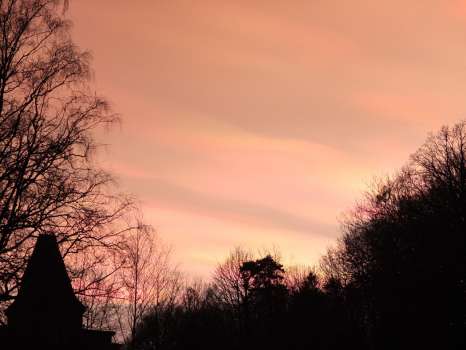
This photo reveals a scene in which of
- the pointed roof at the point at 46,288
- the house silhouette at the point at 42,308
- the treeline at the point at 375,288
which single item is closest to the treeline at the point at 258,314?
the treeline at the point at 375,288

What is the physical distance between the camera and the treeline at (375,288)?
34.4m

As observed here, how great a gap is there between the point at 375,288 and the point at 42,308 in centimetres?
2716

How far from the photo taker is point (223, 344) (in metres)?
71.9

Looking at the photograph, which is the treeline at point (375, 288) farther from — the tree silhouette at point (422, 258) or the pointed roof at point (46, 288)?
the pointed roof at point (46, 288)

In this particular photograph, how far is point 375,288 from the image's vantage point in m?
41.9

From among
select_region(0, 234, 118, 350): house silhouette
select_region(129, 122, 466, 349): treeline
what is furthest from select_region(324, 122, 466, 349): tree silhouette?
select_region(0, 234, 118, 350): house silhouette

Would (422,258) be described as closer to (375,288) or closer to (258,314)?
(375,288)

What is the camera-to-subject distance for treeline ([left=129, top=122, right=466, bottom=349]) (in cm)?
3441

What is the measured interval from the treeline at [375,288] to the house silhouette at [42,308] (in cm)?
766

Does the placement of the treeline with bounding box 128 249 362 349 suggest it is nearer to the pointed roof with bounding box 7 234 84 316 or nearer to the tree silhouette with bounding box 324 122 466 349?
the tree silhouette with bounding box 324 122 466 349

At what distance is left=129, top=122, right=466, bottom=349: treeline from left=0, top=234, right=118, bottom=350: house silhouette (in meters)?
7.66

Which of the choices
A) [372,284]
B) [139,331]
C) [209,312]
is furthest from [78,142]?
[139,331]

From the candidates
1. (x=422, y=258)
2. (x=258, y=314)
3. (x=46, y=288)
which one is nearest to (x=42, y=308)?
(x=46, y=288)

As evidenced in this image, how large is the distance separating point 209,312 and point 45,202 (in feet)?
214
